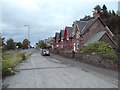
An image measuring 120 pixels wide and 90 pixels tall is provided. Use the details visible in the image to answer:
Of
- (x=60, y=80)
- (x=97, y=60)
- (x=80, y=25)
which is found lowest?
(x=60, y=80)

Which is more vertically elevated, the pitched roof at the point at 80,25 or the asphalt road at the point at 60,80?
the pitched roof at the point at 80,25

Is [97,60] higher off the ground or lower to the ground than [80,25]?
lower

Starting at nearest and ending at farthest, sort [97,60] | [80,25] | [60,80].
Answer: [60,80] < [97,60] < [80,25]

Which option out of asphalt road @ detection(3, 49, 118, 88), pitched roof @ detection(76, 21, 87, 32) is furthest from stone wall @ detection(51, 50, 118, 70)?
pitched roof @ detection(76, 21, 87, 32)

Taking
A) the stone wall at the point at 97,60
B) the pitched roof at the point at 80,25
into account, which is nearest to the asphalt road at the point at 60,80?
the stone wall at the point at 97,60

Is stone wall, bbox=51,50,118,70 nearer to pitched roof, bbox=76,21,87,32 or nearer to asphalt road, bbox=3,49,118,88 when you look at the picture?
asphalt road, bbox=3,49,118,88

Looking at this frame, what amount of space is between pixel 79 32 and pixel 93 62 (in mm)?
29314

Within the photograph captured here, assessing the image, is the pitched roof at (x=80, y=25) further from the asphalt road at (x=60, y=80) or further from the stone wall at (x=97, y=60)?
the asphalt road at (x=60, y=80)

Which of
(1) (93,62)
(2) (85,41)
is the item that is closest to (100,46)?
(1) (93,62)

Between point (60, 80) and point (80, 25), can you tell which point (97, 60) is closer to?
point (60, 80)

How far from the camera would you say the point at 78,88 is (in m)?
10.8

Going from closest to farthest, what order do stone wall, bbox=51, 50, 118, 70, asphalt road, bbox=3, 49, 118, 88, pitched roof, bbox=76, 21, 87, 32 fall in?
1. asphalt road, bbox=3, 49, 118, 88
2. stone wall, bbox=51, 50, 118, 70
3. pitched roof, bbox=76, 21, 87, 32

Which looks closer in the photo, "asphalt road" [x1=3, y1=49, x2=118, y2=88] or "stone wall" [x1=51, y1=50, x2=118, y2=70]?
"asphalt road" [x1=3, y1=49, x2=118, y2=88]

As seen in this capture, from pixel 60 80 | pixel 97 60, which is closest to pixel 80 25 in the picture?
pixel 97 60
